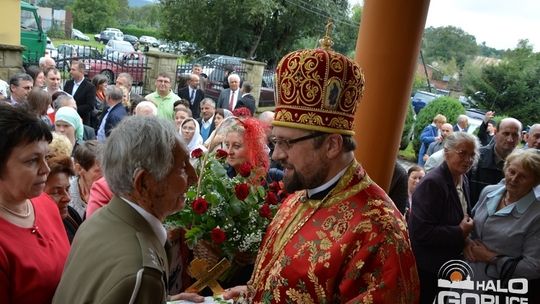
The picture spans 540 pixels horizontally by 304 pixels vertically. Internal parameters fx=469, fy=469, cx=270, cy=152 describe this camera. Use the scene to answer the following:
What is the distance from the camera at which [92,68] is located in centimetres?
1294

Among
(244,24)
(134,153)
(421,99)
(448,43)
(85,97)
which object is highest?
(448,43)

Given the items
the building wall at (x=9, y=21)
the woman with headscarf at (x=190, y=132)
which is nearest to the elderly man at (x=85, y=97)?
the woman with headscarf at (x=190, y=132)

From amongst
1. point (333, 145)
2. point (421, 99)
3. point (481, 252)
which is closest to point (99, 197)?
point (333, 145)

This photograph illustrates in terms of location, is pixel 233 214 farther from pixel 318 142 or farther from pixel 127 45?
pixel 127 45

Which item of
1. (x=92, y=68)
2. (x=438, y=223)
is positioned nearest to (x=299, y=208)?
(x=438, y=223)

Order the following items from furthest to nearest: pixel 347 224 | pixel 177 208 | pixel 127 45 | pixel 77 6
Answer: pixel 77 6 < pixel 127 45 < pixel 347 224 < pixel 177 208

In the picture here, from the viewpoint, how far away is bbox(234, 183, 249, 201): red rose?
7.59 ft

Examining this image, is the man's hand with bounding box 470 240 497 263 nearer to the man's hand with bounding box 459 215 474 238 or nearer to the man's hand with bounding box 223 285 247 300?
the man's hand with bounding box 459 215 474 238

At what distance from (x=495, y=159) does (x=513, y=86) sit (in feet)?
50.8

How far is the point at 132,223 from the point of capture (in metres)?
1.52

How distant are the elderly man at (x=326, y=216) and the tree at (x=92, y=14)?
156 ft

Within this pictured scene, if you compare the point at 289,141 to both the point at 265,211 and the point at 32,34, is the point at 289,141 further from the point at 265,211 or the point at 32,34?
the point at 32,34

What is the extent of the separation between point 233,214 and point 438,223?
189 cm

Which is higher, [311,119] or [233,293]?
[311,119]
